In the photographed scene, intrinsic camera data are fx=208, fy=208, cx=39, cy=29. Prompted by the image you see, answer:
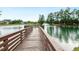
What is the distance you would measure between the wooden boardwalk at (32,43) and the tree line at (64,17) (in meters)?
0.28

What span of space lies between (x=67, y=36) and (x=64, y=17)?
27 cm

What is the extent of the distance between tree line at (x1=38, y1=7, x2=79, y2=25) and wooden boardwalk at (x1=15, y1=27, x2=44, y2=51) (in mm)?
285

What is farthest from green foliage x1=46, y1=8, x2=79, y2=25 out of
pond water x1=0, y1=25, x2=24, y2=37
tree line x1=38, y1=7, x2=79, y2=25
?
pond water x1=0, y1=25, x2=24, y2=37

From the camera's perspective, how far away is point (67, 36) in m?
2.76

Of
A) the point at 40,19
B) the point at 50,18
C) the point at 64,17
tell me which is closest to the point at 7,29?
the point at 40,19

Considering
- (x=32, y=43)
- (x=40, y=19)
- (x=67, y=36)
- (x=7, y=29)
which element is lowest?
(x=32, y=43)

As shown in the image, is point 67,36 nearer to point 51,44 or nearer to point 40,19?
point 40,19

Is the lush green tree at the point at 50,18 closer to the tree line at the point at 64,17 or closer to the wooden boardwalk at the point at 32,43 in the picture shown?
the tree line at the point at 64,17

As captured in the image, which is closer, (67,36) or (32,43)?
(67,36)

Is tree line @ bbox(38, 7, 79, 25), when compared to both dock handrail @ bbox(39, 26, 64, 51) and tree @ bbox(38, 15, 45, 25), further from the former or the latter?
dock handrail @ bbox(39, 26, 64, 51)

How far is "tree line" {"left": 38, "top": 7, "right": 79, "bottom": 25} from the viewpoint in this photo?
110 inches

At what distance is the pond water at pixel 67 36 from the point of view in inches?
106
